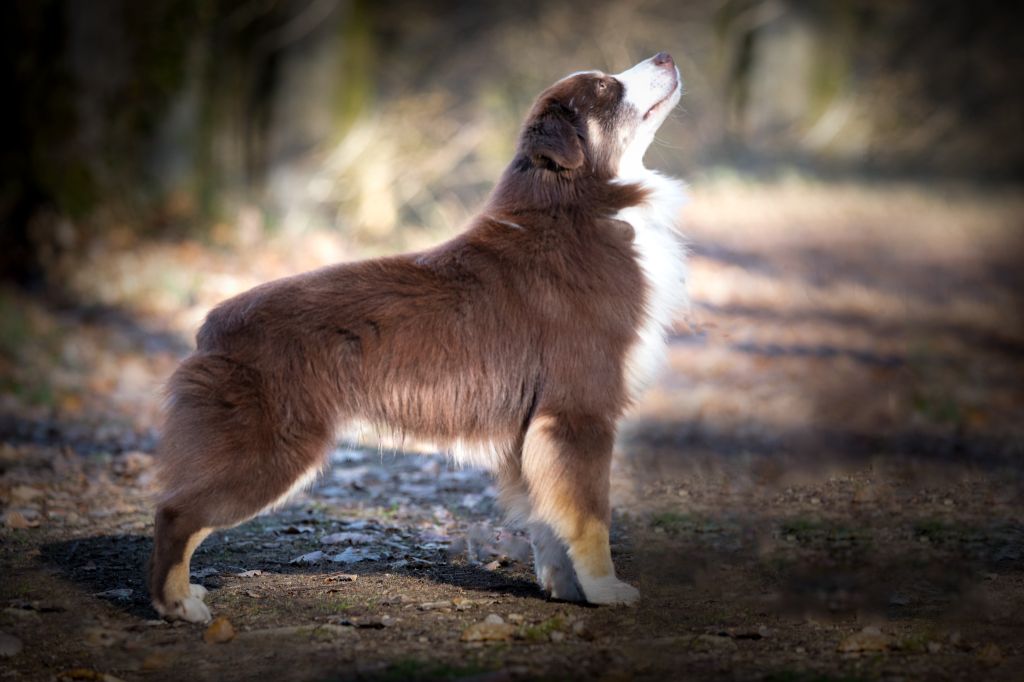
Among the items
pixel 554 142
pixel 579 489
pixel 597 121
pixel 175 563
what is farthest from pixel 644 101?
pixel 175 563

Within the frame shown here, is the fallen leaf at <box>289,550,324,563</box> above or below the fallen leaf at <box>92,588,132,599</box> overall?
above

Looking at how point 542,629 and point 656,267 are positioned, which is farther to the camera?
point 656,267

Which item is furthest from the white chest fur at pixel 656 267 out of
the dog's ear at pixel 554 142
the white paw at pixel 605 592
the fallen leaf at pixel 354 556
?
the fallen leaf at pixel 354 556

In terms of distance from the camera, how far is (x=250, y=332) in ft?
15.9

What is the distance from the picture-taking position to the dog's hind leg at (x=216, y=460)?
466cm

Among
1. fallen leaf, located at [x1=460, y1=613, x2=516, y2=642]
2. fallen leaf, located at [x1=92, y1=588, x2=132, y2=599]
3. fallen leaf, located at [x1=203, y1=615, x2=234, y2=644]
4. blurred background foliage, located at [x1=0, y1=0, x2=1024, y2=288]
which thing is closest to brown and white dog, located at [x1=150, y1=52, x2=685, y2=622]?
fallen leaf, located at [x1=203, y1=615, x2=234, y2=644]

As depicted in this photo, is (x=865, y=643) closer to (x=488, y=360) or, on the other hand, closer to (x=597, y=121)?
(x=488, y=360)

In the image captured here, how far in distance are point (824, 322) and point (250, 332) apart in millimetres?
9121

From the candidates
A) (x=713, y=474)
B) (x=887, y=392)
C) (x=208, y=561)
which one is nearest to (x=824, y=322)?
(x=887, y=392)

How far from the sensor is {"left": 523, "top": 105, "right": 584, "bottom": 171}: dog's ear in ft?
17.3

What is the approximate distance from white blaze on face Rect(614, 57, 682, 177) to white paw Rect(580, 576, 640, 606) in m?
1.95

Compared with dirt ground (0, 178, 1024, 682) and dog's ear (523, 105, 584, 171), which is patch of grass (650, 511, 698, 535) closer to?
dirt ground (0, 178, 1024, 682)

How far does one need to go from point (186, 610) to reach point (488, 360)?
1.67 metres

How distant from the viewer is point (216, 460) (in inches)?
183
